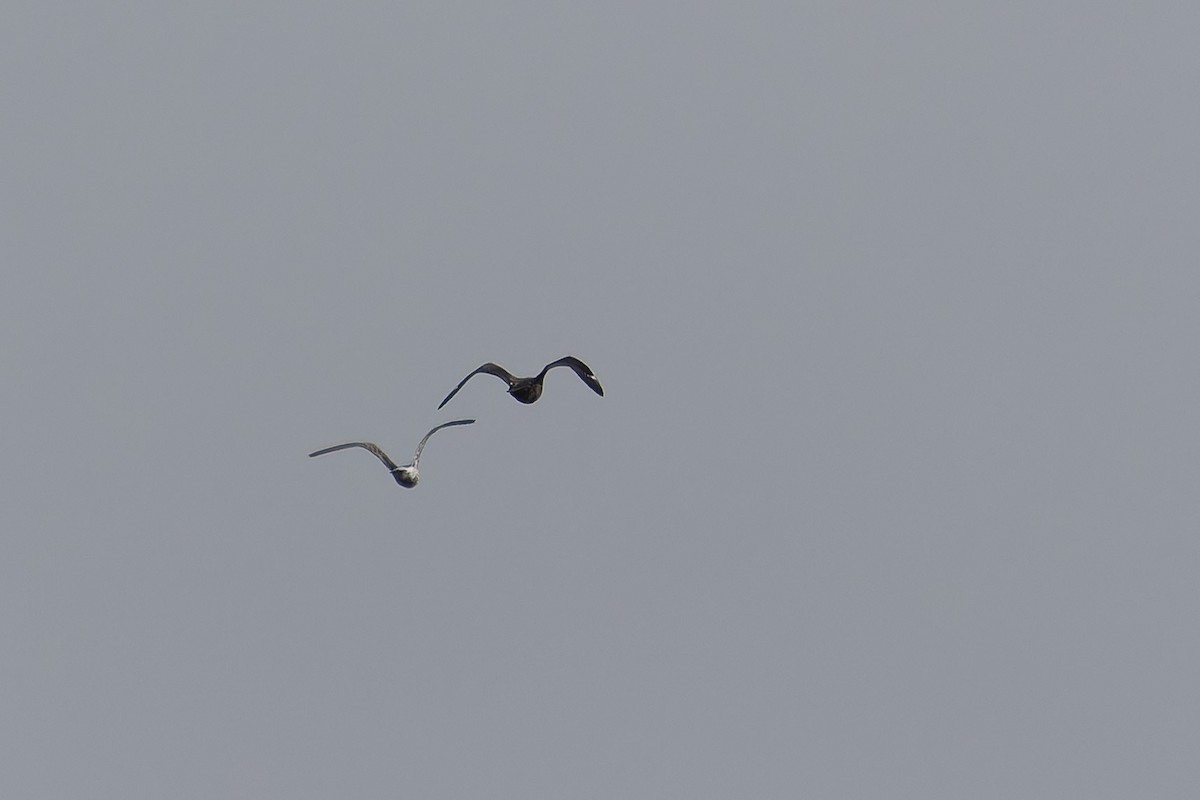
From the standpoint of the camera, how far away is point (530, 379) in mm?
56312

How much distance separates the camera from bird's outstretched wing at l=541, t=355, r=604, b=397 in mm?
54469

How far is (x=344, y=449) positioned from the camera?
52062mm

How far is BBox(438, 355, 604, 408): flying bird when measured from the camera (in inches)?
2152

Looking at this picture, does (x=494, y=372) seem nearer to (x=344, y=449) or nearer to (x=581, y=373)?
(x=581, y=373)

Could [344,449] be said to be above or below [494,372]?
below

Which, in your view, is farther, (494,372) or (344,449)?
(494,372)

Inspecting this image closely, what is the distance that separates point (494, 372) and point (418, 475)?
587 centimetres

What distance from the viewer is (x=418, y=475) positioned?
5378 cm

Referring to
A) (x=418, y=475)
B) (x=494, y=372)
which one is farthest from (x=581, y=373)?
(x=418, y=475)

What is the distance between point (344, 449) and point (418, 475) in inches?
130

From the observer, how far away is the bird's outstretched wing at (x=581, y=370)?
54.5 m

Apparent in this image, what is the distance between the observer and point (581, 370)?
54938mm

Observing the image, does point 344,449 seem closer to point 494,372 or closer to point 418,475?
point 418,475

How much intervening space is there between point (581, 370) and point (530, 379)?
2.56 m
